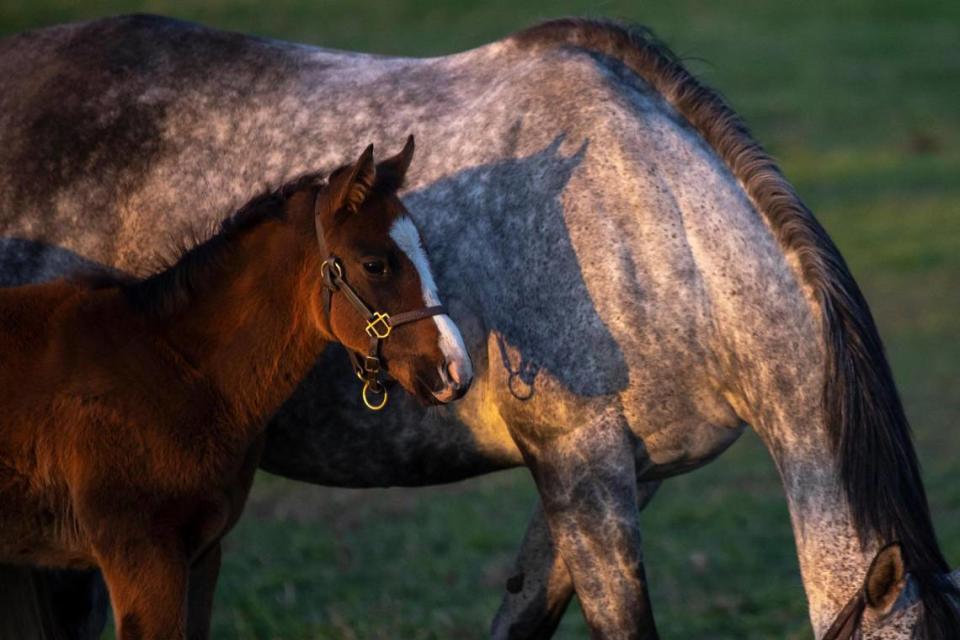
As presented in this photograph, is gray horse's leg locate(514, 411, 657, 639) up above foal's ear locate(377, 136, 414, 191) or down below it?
below

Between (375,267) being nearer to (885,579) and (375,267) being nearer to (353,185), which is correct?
(353,185)

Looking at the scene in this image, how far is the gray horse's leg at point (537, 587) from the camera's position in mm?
4883

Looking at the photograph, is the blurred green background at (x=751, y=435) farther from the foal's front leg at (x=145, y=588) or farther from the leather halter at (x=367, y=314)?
the foal's front leg at (x=145, y=588)

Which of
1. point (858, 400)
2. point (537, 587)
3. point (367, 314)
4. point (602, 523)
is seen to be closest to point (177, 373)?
point (367, 314)

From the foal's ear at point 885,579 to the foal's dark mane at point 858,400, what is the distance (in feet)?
0.26

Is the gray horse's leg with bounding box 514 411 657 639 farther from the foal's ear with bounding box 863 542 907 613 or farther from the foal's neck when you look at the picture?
the foal's neck

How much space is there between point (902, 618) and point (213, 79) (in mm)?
2708

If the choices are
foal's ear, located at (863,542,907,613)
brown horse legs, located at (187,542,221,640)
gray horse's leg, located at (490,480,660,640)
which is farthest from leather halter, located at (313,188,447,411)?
foal's ear, located at (863,542,907,613)

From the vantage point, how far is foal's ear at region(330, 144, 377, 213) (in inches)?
154

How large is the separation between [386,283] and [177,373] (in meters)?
0.62

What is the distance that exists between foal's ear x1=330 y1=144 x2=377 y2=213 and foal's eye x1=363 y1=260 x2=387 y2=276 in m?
0.15

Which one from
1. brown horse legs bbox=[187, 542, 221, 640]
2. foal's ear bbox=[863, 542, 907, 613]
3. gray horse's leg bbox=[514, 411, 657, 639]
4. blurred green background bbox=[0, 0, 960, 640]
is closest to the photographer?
foal's ear bbox=[863, 542, 907, 613]

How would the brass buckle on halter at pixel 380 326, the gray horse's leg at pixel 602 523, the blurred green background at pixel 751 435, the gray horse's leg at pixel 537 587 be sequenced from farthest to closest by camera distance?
the blurred green background at pixel 751 435 → the gray horse's leg at pixel 537 587 → the gray horse's leg at pixel 602 523 → the brass buckle on halter at pixel 380 326

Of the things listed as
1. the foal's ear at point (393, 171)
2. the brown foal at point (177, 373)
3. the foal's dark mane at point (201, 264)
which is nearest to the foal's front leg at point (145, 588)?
the brown foal at point (177, 373)
